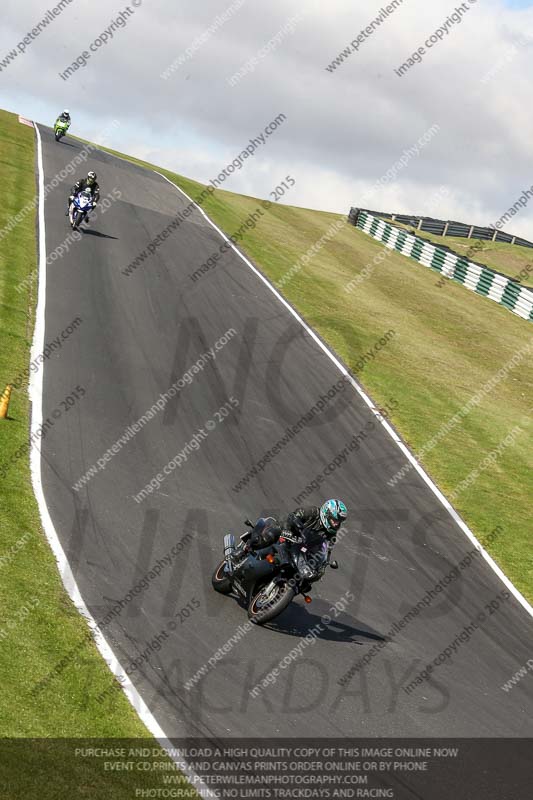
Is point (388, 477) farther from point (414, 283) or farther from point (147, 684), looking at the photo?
point (414, 283)

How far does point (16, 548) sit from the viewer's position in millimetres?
11789

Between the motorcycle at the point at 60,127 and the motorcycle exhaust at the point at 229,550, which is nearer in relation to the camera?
the motorcycle exhaust at the point at 229,550

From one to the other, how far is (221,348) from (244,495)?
845 centimetres

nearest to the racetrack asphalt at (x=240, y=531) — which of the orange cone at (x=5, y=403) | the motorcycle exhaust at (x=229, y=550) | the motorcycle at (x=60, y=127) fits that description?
the motorcycle exhaust at (x=229, y=550)

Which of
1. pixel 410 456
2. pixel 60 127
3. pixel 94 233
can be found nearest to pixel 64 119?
pixel 60 127

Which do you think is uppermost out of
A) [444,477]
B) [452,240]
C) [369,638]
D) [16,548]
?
[452,240]

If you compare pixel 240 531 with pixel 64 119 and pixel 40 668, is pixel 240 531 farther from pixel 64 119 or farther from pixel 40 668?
pixel 64 119

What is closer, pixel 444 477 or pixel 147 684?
pixel 147 684

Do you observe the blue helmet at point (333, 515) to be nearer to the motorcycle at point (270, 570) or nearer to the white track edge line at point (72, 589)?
the motorcycle at point (270, 570)

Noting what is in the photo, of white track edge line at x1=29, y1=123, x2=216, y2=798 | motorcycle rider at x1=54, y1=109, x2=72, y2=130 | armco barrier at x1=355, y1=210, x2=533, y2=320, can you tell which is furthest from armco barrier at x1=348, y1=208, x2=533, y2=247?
white track edge line at x1=29, y1=123, x2=216, y2=798


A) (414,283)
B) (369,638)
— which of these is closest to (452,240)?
(414,283)

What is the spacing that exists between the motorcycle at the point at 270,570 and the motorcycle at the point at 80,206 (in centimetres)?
2034

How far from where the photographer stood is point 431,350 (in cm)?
3092

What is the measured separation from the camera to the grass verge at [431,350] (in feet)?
65.3
